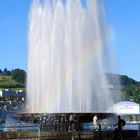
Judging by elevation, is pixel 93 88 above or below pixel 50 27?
below

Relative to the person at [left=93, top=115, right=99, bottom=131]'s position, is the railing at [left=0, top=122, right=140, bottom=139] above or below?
below

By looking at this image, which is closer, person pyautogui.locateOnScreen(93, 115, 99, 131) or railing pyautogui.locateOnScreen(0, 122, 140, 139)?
railing pyautogui.locateOnScreen(0, 122, 140, 139)

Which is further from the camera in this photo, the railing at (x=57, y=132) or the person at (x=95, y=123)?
the person at (x=95, y=123)

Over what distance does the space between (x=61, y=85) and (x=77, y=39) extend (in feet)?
13.7

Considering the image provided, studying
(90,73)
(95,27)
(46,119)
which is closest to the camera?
(46,119)

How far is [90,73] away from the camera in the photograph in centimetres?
3850

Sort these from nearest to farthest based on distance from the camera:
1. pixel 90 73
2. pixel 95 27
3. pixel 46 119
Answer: pixel 46 119
pixel 90 73
pixel 95 27

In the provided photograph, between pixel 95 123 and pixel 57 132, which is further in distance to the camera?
pixel 95 123

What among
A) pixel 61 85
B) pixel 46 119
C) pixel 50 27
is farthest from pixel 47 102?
pixel 50 27

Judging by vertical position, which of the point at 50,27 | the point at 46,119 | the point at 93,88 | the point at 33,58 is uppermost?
the point at 50,27

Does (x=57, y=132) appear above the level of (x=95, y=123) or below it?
Result: below

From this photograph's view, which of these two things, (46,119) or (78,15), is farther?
(78,15)

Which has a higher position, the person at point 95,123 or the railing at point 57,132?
the person at point 95,123

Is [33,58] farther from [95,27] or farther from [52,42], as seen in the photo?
[95,27]
